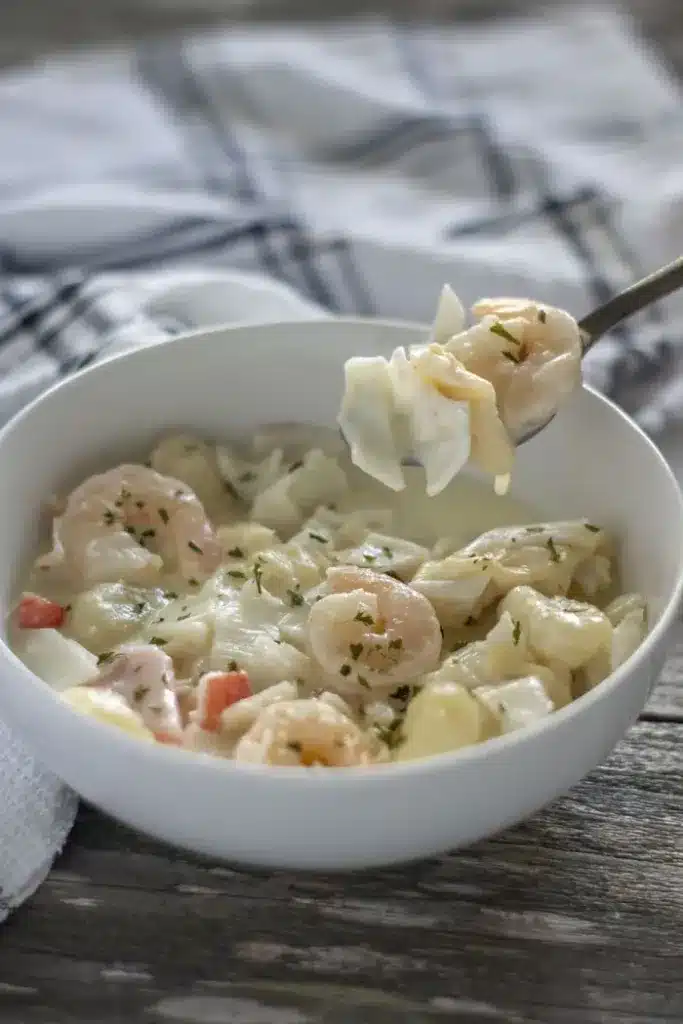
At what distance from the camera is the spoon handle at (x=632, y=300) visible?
1.46 m

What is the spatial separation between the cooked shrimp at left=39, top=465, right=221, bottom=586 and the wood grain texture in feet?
0.98

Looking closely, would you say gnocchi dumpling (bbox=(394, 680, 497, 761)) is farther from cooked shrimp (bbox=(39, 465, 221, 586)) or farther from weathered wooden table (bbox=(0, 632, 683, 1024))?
cooked shrimp (bbox=(39, 465, 221, 586))

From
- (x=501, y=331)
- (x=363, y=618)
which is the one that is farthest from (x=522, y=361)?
(x=363, y=618)

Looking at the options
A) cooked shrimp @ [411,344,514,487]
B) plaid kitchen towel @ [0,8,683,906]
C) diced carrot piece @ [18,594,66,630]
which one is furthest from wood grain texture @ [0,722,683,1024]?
plaid kitchen towel @ [0,8,683,906]

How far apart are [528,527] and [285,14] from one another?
6.36ft

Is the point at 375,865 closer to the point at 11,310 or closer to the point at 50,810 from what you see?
the point at 50,810

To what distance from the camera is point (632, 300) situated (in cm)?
148

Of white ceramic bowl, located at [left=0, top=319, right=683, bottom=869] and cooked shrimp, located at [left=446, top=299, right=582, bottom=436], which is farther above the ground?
cooked shrimp, located at [left=446, top=299, right=582, bottom=436]

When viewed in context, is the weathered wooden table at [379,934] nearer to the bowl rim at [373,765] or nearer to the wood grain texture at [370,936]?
the wood grain texture at [370,936]

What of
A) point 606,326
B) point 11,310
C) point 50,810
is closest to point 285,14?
point 11,310

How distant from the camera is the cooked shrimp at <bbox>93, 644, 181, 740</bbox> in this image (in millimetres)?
1197

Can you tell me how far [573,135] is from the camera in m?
2.53

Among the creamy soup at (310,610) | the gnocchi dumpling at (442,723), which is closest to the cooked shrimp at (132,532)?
the creamy soup at (310,610)

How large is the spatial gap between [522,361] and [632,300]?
16cm
